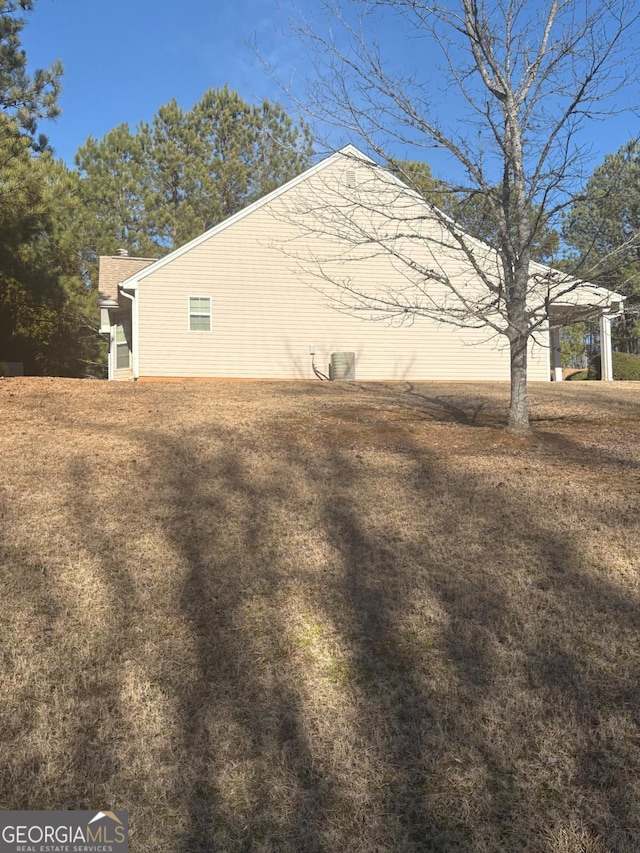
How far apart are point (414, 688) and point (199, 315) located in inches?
581

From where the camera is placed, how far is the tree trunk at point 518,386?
27.0ft

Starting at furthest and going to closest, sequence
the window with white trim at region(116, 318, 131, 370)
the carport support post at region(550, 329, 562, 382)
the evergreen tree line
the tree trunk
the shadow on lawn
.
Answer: the window with white trim at region(116, 318, 131, 370)
the carport support post at region(550, 329, 562, 382)
the evergreen tree line
the tree trunk
the shadow on lawn

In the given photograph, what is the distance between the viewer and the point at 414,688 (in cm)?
333

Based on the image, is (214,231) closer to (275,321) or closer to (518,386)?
(275,321)

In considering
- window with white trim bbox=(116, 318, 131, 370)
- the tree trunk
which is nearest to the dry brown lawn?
the tree trunk

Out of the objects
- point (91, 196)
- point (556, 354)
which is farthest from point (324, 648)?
point (91, 196)

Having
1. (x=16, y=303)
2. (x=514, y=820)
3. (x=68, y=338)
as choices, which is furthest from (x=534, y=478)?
(x=68, y=338)

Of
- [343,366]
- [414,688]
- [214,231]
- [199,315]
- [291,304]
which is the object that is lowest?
[414,688]

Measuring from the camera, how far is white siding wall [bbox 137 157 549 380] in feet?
55.4

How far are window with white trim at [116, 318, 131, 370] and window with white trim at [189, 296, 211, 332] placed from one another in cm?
350

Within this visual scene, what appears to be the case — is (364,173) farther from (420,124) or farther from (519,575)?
(519,575)

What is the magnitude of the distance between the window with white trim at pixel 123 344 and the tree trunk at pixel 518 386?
1384 centimetres

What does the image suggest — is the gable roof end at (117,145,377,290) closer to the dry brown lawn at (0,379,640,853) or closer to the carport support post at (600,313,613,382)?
the carport support post at (600,313,613,382)

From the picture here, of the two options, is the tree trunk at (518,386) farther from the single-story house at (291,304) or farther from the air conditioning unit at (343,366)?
the air conditioning unit at (343,366)
